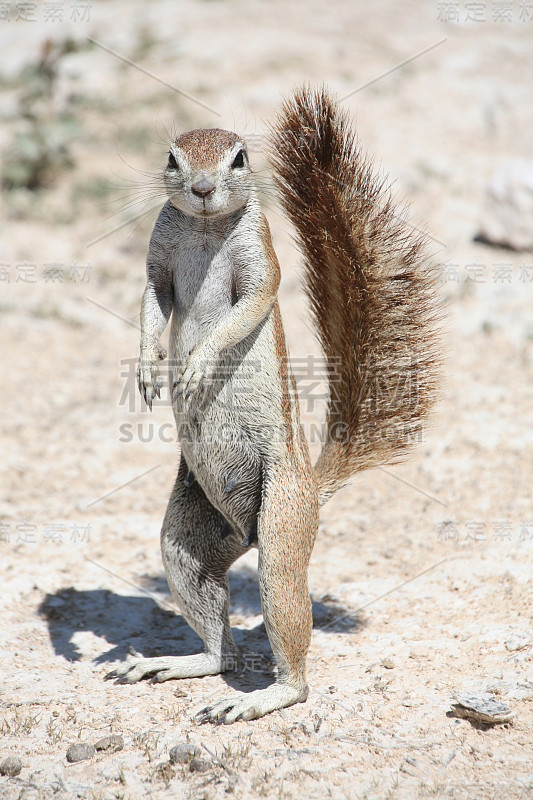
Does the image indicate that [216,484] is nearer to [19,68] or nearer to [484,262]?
[484,262]

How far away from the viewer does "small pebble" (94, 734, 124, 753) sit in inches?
123

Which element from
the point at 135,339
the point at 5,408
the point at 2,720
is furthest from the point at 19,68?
the point at 2,720

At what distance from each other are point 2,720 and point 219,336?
6.32 ft

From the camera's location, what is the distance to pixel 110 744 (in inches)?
123

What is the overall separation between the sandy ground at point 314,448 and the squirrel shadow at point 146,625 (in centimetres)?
2

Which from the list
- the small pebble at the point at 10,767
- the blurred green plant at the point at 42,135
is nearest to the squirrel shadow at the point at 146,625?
the small pebble at the point at 10,767

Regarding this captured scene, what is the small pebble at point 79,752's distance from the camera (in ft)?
10.0

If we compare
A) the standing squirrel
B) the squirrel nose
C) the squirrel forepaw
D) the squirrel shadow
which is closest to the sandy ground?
the squirrel shadow

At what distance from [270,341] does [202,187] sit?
30.6 inches

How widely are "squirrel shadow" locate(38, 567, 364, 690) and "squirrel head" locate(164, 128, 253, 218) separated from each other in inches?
90.7

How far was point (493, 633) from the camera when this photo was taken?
4039 mm

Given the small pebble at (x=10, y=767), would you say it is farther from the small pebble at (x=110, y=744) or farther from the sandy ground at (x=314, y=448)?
the small pebble at (x=110, y=744)

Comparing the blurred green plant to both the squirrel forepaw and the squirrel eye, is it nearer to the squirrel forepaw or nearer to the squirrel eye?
the squirrel eye

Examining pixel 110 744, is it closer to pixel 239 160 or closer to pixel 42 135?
pixel 239 160
